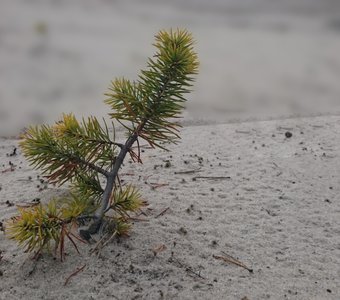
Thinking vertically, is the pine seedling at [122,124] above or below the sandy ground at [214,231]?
above

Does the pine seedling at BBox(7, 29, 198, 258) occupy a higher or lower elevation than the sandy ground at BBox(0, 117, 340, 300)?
higher

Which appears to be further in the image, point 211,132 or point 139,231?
point 211,132

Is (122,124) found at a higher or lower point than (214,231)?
higher

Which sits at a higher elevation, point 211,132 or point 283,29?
point 283,29

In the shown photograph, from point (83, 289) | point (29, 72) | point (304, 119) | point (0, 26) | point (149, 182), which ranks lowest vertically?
point (83, 289)

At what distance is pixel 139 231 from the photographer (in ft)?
10.0

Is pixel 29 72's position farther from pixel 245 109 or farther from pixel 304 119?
pixel 304 119

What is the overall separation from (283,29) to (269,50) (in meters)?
1.30

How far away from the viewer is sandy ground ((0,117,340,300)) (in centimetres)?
270

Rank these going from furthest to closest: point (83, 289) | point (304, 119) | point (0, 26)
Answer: point (0, 26) → point (304, 119) → point (83, 289)

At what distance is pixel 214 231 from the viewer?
10.4 feet

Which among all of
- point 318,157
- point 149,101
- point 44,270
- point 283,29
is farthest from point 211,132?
point 283,29

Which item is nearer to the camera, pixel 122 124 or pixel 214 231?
pixel 122 124

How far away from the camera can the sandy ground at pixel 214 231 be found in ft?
8.86
